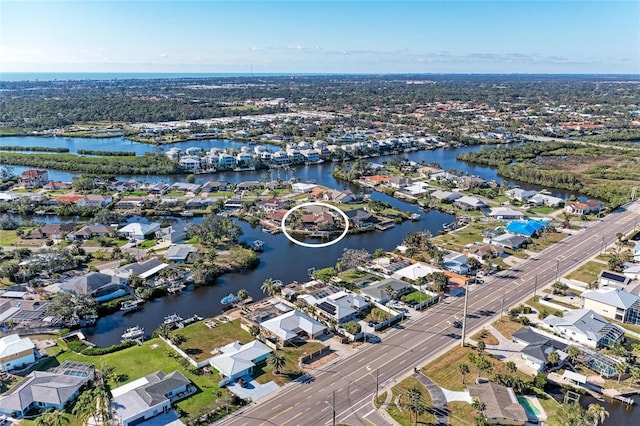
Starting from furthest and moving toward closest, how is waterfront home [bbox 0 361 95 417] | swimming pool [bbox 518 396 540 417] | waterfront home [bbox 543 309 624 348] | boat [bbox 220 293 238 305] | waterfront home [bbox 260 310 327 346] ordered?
boat [bbox 220 293 238 305], waterfront home [bbox 260 310 327 346], waterfront home [bbox 543 309 624 348], swimming pool [bbox 518 396 540 417], waterfront home [bbox 0 361 95 417]

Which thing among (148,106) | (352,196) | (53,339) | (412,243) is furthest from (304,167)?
(148,106)

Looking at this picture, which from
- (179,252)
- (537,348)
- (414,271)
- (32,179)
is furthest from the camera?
(32,179)

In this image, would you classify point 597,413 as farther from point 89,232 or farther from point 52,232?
point 52,232

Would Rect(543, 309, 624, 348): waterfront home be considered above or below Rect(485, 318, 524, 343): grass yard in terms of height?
above

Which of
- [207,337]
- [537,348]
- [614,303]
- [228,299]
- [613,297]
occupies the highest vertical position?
[613,297]

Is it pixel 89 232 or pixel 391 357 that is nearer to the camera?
pixel 391 357

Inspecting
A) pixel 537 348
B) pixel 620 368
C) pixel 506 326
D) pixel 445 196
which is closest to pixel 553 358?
pixel 537 348

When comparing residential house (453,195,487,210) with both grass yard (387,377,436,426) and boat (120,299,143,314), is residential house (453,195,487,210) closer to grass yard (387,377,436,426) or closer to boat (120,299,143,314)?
grass yard (387,377,436,426)

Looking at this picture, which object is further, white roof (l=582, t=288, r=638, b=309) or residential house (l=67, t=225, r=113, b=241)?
residential house (l=67, t=225, r=113, b=241)

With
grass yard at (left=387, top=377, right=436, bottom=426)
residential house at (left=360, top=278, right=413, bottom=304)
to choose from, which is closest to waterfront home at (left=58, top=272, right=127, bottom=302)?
residential house at (left=360, top=278, right=413, bottom=304)
